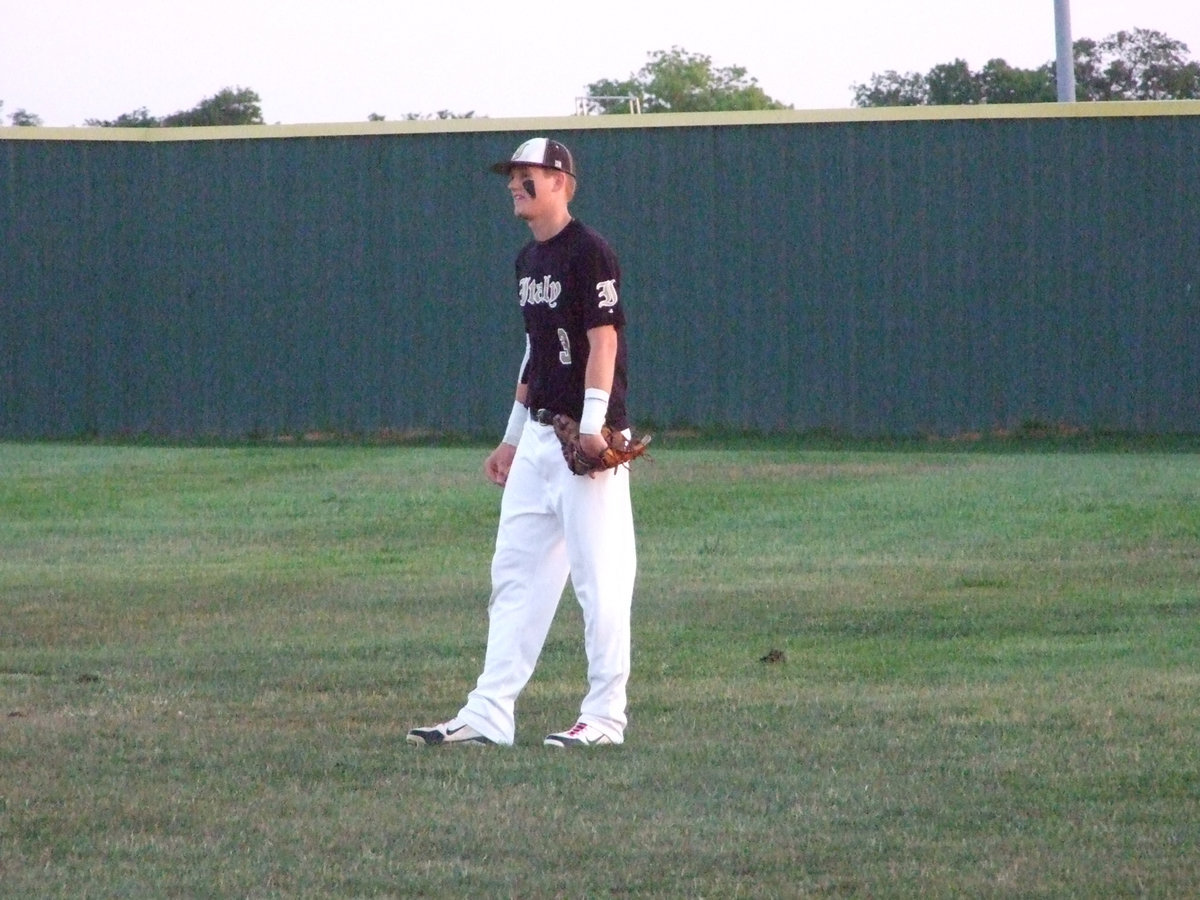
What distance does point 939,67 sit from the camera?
5850 cm

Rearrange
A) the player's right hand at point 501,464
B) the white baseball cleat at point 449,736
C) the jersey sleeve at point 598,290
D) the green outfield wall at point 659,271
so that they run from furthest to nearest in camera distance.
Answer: the green outfield wall at point 659,271
the player's right hand at point 501,464
the white baseball cleat at point 449,736
the jersey sleeve at point 598,290

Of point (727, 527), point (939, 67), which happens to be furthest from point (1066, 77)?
point (939, 67)

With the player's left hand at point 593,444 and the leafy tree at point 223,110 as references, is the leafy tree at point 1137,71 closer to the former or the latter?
the leafy tree at point 223,110

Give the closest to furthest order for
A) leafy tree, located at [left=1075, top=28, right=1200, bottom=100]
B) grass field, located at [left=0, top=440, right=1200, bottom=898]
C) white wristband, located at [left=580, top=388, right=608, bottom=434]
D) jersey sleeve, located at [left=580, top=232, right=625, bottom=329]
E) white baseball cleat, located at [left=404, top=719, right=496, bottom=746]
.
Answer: grass field, located at [left=0, top=440, right=1200, bottom=898], white wristband, located at [left=580, top=388, right=608, bottom=434], jersey sleeve, located at [left=580, top=232, right=625, bottom=329], white baseball cleat, located at [left=404, top=719, right=496, bottom=746], leafy tree, located at [left=1075, top=28, right=1200, bottom=100]

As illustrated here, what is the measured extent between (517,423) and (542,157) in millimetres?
934

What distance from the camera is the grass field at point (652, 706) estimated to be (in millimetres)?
4695

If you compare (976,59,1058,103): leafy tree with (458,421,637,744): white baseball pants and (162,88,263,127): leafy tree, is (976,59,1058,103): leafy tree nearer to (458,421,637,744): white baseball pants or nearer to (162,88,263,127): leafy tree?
(162,88,263,127): leafy tree

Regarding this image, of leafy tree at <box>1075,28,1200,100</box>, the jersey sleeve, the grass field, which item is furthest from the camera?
leafy tree at <box>1075,28,1200,100</box>

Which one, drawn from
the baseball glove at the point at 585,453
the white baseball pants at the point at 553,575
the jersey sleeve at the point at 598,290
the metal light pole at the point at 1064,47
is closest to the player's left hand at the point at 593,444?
the baseball glove at the point at 585,453

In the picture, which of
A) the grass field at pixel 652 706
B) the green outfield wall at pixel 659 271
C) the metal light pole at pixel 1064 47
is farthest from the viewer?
the metal light pole at pixel 1064 47

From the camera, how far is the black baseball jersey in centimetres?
595

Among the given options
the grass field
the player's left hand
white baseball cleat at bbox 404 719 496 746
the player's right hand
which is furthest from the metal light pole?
white baseball cleat at bbox 404 719 496 746

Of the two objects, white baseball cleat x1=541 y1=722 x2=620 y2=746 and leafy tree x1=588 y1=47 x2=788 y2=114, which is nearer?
white baseball cleat x1=541 y1=722 x2=620 y2=746

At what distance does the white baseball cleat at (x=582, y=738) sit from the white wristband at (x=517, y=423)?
993mm
